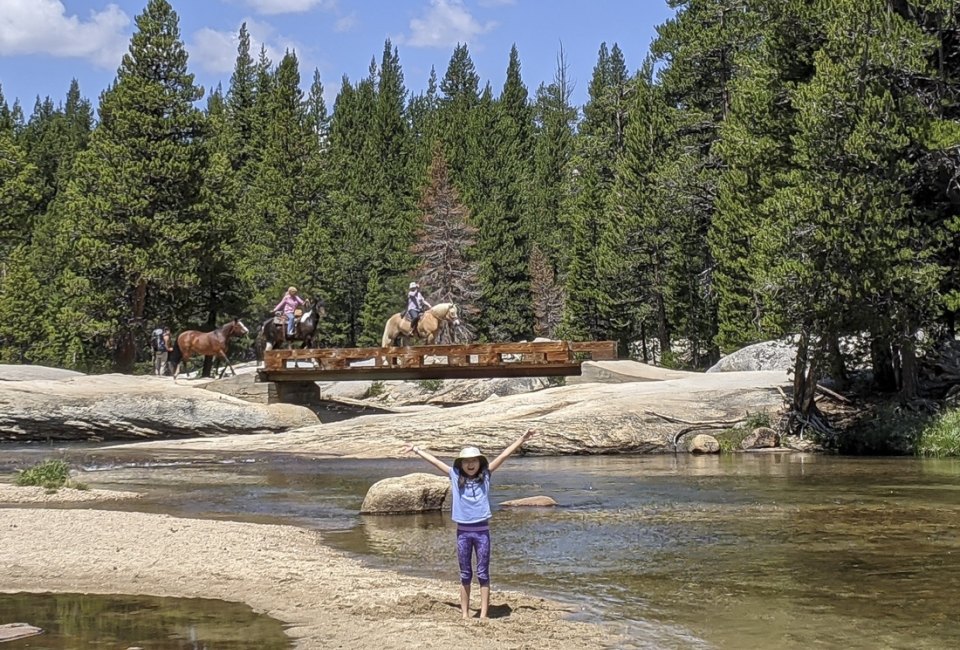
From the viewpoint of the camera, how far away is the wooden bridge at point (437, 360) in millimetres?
28984

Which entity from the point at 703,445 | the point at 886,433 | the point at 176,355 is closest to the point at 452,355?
the point at 703,445

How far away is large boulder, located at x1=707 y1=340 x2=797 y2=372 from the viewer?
3511 cm

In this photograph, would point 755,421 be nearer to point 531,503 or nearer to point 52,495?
point 531,503

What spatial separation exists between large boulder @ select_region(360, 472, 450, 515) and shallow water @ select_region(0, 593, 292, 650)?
599cm

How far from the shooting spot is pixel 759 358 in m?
36.1

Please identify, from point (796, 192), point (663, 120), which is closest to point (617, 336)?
point (663, 120)

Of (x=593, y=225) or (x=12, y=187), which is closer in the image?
(x=12, y=187)

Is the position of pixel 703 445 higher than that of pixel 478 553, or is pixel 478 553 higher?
pixel 703 445

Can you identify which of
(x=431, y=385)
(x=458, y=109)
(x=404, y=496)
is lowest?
(x=404, y=496)

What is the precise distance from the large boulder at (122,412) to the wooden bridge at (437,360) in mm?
1483

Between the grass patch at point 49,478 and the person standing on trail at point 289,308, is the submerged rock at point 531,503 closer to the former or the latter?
the grass patch at point 49,478

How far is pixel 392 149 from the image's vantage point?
274 feet

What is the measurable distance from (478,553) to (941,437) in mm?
17997

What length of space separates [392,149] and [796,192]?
62618 mm
